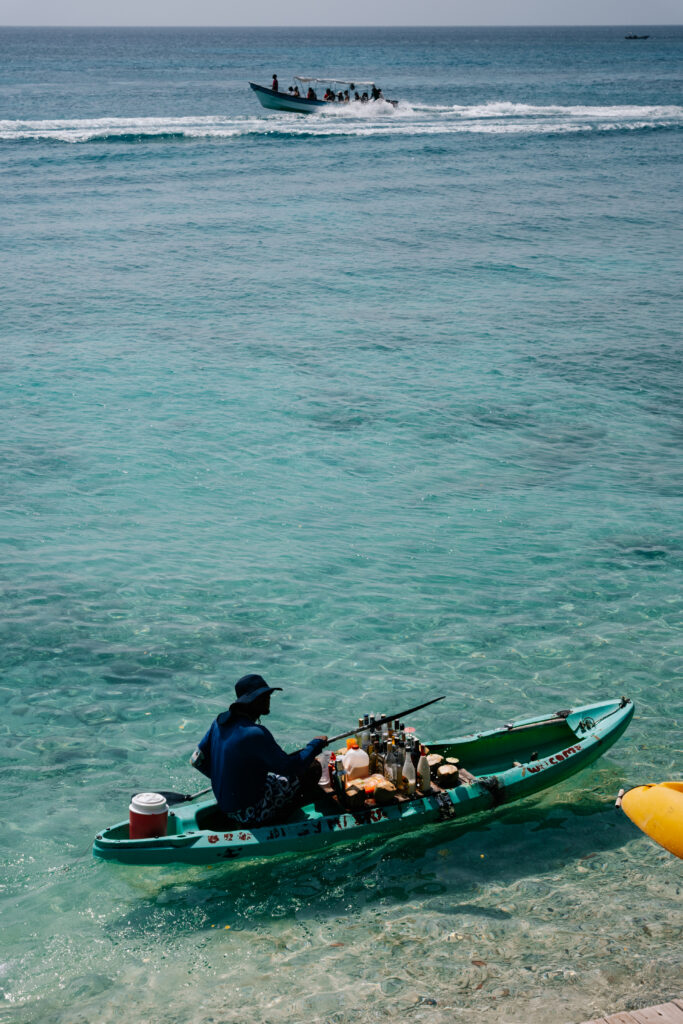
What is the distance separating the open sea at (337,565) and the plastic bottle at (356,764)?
64cm

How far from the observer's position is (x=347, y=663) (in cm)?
1144

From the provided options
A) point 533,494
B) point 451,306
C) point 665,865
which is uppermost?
point 451,306

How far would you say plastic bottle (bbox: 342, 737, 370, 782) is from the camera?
322 inches

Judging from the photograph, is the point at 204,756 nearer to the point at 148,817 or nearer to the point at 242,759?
the point at 242,759

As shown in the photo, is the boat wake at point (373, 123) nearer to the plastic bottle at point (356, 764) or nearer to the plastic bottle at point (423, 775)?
the plastic bottle at point (356, 764)

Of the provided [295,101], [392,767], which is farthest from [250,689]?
[295,101]

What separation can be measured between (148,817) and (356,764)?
5.74ft

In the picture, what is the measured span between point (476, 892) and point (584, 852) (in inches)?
43.1

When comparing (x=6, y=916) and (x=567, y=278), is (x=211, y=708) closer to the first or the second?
(x=6, y=916)

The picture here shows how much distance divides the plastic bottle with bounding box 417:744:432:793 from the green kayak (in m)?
0.06

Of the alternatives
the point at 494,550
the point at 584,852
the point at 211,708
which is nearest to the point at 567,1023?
the point at 584,852

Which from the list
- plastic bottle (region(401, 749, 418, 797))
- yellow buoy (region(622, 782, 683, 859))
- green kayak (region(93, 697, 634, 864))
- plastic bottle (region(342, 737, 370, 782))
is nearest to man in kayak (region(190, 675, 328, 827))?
green kayak (region(93, 697, 634, 864))

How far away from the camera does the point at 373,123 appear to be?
6319 cm

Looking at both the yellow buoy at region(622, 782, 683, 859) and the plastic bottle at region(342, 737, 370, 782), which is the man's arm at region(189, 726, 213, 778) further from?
the yellow buoy at region(622, 782, 683, 859)
